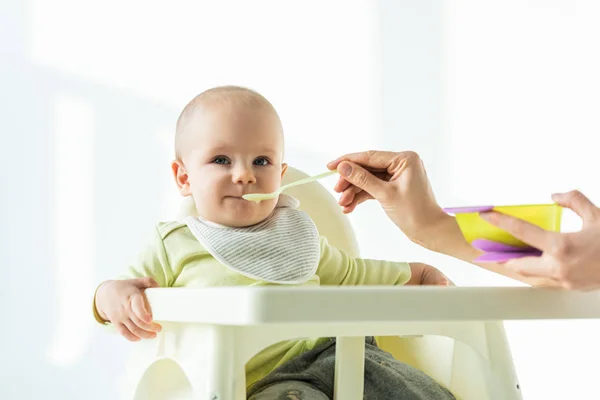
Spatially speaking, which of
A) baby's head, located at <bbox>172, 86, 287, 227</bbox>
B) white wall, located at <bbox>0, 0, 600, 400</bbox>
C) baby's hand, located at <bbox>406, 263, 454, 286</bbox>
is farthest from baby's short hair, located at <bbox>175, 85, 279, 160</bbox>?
white wall, located at <bbox>0, 0, 600, 400</bbox>

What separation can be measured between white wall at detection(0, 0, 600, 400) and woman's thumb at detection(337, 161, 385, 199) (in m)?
1.25

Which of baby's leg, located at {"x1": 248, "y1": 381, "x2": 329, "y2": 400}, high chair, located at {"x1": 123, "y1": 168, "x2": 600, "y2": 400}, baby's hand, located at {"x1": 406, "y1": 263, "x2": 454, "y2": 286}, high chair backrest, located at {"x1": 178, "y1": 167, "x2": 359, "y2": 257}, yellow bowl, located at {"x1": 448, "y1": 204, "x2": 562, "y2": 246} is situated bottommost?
baby's leg, located at {"x1": 248, "y1": 381, "x2": 329, "y2": 400}

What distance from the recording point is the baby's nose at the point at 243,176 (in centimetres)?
120

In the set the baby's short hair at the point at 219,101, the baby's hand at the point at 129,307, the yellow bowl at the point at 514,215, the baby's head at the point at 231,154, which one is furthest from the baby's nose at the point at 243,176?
the yellow bowl at the point at 514,215

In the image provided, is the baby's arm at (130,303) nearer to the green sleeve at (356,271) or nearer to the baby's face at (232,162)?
the baby's face at (232,162)

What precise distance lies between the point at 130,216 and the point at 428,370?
1.38 metres

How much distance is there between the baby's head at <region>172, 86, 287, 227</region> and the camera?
122 cm

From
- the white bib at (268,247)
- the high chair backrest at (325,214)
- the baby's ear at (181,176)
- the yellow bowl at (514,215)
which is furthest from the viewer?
the high chair backrest at (325,214)

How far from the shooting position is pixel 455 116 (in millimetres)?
2549

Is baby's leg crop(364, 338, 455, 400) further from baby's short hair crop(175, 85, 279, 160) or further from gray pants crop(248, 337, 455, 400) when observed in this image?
baby's short hair crop(175, 85, 279, 160)

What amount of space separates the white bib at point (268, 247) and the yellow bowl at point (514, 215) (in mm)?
330

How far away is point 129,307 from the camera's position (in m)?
1.01

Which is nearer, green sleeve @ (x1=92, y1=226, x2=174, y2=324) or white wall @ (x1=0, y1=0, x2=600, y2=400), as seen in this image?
green sleeve @ (x1=92, y1=226, x2=174, y2=324)

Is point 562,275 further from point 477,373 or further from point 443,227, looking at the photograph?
point 443,227
